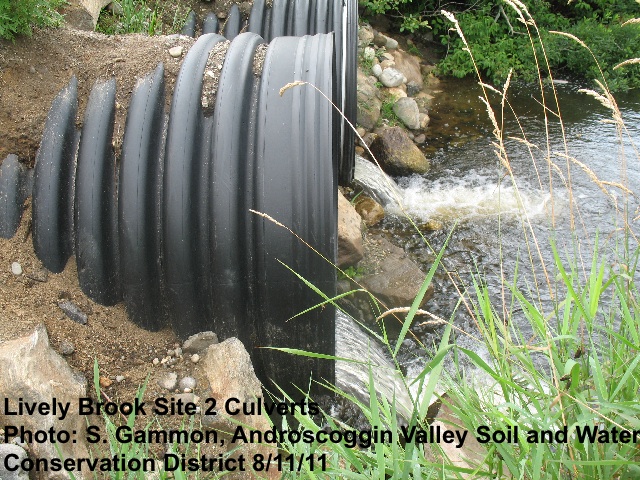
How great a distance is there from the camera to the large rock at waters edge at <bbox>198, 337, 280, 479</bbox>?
2.41m

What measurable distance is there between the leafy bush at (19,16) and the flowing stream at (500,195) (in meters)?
2.29

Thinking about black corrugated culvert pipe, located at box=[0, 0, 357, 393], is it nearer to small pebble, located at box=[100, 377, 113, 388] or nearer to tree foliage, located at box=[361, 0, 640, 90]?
small pebble, located at box=[100, 377, 113, 388]

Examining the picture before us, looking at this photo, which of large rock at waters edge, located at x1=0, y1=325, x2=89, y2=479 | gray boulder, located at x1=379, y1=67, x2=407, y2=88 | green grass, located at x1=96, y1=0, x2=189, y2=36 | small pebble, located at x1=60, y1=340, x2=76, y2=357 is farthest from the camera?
gray boulder, located at x1=379, y1=67, x2=407, y2=88

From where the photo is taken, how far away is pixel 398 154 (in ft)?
21.0

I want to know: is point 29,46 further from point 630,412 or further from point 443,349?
point 630,412

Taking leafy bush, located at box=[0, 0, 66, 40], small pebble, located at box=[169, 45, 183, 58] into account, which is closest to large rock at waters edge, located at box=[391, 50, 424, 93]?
small pebble, located at box=[169, 45, 183, 58]

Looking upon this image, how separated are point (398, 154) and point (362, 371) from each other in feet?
11.0

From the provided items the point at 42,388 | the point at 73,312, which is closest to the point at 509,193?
the point at 73,312

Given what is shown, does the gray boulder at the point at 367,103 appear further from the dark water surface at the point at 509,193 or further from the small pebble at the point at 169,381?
the small pebble at the point at 169,381

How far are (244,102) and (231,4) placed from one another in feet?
9.45

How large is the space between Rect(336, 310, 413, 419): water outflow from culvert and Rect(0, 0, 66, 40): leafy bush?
7.12ft

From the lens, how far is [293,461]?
1827mm

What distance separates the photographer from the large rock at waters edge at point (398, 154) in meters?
6.39

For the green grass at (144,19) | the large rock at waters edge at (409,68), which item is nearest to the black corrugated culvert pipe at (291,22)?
the green grass at (144,19)
